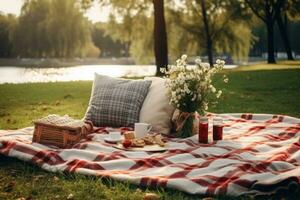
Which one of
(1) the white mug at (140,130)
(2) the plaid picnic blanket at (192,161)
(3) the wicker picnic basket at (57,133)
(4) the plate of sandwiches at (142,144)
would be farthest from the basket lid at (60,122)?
(1) the white mug at (140,130)

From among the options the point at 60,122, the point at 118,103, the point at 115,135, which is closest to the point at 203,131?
the point at 115,135

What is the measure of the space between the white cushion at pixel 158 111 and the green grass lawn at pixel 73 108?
185 centimetres

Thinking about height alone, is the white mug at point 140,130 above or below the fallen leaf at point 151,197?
above

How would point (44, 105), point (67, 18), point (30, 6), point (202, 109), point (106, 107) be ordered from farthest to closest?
point (30, 6)
point (67, 18)
point (44, 105)
point (106, 107)
point (202, 109)

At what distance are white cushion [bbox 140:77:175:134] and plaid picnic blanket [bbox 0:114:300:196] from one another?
0.39 metres

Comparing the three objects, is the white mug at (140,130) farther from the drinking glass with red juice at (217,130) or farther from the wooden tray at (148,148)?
the drinking glass with red juice at (217,130)

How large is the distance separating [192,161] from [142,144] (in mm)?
768

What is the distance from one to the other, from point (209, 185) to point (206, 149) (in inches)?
43.3

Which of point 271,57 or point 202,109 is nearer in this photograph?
point 202,109

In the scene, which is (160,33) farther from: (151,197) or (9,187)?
(151,197)

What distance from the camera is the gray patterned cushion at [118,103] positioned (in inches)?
248

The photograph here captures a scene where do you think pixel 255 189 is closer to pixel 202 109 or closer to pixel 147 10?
pixel 202 109

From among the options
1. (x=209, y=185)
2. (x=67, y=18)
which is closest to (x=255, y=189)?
(x=209, y=185)

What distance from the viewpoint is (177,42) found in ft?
103
